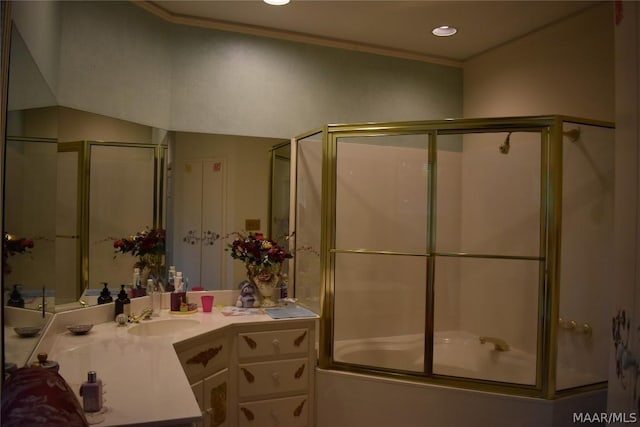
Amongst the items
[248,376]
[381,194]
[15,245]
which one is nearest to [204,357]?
[248,376]

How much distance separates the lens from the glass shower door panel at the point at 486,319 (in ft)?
9.30

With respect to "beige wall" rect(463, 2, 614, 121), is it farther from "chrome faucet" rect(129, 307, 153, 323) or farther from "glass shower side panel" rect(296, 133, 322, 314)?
"chrome faucet" rect(129, 307, 153, 323)

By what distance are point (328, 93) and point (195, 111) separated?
979 millimetres

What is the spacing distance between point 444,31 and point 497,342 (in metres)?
2.20

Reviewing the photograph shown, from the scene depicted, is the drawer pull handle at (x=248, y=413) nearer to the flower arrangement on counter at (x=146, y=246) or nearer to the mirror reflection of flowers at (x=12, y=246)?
A: the flower arrangement on counter at (x=146, y=246)

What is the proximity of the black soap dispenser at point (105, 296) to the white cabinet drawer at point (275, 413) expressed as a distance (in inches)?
36.9

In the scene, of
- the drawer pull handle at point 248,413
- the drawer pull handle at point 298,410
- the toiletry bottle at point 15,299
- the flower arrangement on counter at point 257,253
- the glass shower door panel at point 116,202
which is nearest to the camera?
the toiletry bottle at point 15,299

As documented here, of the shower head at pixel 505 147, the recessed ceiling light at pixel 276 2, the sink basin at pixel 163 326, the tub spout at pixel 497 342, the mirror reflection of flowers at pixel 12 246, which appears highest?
the recessed ceiling light at pixel 276 2

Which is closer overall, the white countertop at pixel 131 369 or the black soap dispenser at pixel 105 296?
the white countertop at pixel 131 369

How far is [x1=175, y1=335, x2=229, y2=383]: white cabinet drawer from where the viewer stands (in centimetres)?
214

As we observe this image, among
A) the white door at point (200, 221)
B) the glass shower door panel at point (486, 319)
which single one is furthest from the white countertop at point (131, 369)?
the glass shower door panel at point (486, 319)

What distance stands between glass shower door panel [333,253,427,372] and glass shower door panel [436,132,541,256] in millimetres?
362

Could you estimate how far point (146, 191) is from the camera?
2.70 metres

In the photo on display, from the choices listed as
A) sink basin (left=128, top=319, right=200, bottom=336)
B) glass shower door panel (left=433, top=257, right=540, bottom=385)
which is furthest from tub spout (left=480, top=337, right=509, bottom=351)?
sink basin (left=128, top=319, right=200, bottom=336)
